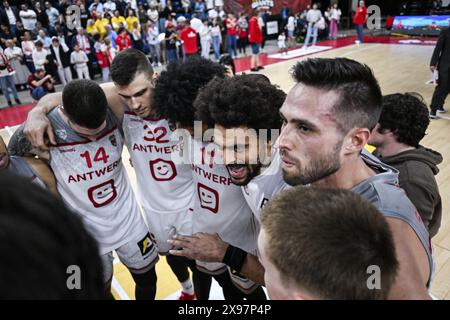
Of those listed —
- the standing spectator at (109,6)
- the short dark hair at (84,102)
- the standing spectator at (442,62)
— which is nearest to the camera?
the short dark hair at (84,102)

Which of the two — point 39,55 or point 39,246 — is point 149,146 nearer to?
point 39,246

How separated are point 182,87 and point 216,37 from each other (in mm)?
12415

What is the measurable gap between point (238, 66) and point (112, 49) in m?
4.39

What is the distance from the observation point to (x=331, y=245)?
2.53ft

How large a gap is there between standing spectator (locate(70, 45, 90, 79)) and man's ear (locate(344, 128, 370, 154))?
1045cm

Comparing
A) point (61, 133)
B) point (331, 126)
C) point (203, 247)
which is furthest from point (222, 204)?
point (61, 133)

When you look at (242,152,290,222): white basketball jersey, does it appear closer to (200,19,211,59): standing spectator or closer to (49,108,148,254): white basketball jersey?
(49,108,148,254): white basketball jersey

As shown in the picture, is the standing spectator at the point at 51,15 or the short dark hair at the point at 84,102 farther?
the standing spectator at the point at 51,15

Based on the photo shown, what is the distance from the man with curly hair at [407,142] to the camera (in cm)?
192

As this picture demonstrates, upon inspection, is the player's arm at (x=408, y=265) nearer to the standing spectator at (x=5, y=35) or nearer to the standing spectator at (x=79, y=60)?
the standing spectator at (x=79, y=60)

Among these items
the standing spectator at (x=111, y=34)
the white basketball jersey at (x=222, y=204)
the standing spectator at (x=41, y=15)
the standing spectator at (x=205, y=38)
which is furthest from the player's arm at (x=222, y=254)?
the standing spectator at (x=205, y=38)

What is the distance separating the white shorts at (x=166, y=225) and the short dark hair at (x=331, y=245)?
1.60 metres

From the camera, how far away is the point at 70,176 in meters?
2.12
